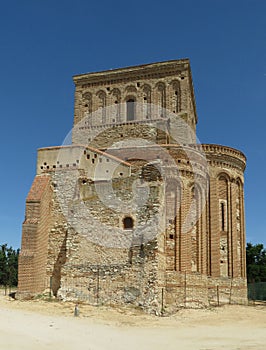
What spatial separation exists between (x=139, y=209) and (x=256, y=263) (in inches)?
1123

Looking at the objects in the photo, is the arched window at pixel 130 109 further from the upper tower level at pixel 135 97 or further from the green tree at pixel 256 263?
the green tree at pixel 256 263

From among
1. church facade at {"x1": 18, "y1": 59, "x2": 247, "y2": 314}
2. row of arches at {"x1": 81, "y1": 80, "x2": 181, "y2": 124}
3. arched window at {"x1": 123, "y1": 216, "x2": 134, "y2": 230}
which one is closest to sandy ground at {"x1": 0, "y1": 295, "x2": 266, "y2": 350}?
church facade at {"x1": 18, "y1": 59, "x2": 247, "y2": 314}

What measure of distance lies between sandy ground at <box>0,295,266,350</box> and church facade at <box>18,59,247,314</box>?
1.30 m

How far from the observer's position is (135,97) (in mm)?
29734

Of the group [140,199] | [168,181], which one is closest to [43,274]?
[140,199]

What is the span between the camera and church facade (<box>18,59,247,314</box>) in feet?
57.1

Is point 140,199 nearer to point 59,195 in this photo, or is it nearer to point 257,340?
point 59,195

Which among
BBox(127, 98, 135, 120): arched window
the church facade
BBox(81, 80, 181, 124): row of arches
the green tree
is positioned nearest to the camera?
the church facade

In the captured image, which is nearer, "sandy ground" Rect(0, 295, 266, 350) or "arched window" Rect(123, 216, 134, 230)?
"sandy ground" Rect(0, 295, 266, 350)

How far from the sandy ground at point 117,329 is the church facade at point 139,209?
1.30 m

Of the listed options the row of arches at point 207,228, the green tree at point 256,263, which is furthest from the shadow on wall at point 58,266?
the green tree at point 256,263

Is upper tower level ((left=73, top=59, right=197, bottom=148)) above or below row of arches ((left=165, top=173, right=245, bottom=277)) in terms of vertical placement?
above

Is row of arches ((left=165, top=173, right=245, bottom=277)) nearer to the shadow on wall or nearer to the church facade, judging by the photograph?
the church facade

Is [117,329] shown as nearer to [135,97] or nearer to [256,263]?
[135,97]
